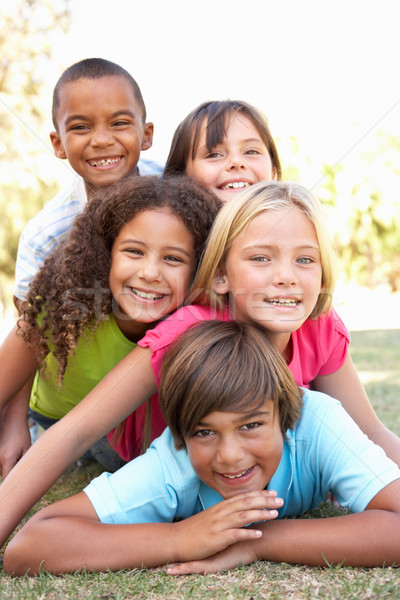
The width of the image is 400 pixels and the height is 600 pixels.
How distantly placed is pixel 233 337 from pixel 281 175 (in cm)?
179

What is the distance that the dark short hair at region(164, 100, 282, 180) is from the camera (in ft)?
11.4

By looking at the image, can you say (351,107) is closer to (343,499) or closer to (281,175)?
(281,175)

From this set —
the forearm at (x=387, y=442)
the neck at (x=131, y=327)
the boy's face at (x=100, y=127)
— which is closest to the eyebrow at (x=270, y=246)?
the neck at (x=131, y=327)

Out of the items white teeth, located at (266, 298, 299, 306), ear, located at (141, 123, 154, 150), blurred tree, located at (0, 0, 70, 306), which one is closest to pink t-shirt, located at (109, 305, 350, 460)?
white teeth, located at (266, 298, 299, 306)

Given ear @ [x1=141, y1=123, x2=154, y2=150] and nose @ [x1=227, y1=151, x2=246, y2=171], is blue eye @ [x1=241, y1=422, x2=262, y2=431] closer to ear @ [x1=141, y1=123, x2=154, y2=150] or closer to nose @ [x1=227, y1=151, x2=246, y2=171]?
nose @ [x1=227, y1=151, x2=246, y2=171]

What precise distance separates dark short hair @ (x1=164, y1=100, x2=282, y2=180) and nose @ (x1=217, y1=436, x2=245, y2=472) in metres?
1.87

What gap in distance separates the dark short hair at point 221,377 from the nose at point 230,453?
0.35 feet

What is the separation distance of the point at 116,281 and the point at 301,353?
921 mm

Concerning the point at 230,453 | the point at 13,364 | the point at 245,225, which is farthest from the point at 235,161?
the point at 230,453

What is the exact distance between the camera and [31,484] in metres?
2.33

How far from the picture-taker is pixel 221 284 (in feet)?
9.07

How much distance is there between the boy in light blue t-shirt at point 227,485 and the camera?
2.07 meters

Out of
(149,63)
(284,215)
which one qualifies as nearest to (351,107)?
(149,63)

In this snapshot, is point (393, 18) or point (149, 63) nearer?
point (149, 63)
